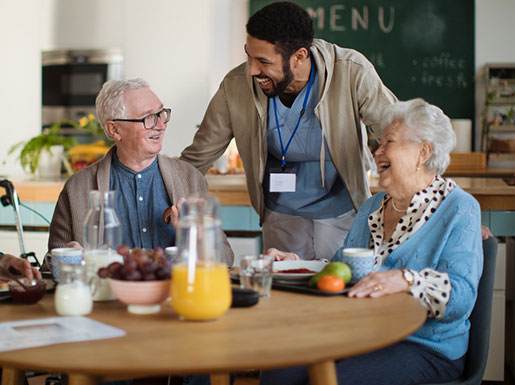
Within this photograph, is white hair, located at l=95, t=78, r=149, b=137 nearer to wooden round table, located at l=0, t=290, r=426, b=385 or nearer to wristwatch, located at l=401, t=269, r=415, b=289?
wooden round table, located at l=0, t=290, r=426, b=385

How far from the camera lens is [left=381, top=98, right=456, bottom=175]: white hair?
196 centimetres

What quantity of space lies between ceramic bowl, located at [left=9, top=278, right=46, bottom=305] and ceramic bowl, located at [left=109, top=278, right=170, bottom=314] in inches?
8.4

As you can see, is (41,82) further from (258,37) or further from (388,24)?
(258,37)

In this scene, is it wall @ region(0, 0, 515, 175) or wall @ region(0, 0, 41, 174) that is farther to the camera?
wall @ region(0, 0, 41, 174)

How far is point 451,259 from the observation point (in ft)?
5.56

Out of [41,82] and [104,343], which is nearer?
[104,343]

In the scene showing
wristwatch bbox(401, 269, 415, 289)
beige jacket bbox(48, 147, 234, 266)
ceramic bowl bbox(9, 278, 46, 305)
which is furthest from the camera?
beige jacket bbox(48, 147, 234, 266)

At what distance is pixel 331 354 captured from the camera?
1088mm

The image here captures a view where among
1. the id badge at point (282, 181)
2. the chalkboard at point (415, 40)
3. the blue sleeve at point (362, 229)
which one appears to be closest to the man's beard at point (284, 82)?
the id badge at point (282, 181)

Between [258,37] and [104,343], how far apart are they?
1451 millimetres

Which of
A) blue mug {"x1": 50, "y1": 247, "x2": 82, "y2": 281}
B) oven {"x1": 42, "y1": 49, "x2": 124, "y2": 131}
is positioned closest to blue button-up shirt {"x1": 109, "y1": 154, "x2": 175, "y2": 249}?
blue mug {"x1": 50, "y1": 247, "x2": 82, "y2": 281}

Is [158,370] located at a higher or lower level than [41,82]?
lower

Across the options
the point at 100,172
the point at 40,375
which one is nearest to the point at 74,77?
the point at 40,375

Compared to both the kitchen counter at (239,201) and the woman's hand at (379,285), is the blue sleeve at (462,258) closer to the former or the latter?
the woman's hand at (379,285)
